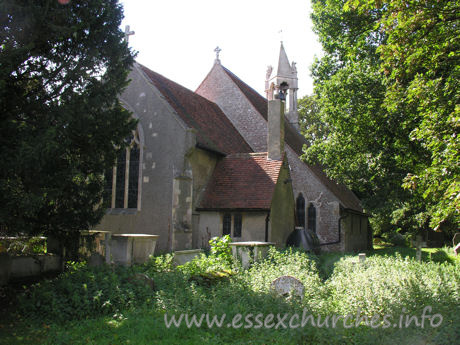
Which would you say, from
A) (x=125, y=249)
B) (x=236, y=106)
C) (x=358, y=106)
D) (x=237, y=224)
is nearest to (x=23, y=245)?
(x=125, y=249)

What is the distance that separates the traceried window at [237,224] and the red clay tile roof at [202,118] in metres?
3.13

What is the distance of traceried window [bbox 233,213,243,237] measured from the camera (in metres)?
16.5

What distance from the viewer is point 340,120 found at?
637 inches

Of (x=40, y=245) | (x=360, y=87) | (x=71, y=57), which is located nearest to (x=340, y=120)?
(x=360, y=87)

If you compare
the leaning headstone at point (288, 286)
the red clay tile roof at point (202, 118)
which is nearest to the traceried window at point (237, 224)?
the red clay tile roof at point (202, 118)

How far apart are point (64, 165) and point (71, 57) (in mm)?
2487

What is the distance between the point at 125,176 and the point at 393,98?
10.4 m

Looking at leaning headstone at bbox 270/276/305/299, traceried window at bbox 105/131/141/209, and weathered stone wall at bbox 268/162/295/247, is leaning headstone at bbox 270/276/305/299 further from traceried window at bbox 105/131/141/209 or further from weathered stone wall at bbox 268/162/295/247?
traceried window at bbox 105/131/141/209

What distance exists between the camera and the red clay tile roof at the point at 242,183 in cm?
1634

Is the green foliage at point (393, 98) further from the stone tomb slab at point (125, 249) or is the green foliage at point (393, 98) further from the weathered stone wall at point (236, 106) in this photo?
the stone tomb slab at point (125, 249)

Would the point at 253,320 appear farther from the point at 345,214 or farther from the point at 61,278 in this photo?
the point at 345,214

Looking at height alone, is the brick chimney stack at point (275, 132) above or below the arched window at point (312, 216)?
above

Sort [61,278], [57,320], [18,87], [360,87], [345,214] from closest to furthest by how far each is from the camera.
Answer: [57,320] < [18,87] < [61,278] < [360,87] < [345,214]

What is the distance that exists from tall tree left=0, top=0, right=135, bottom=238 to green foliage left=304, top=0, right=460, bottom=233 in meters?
6.13
